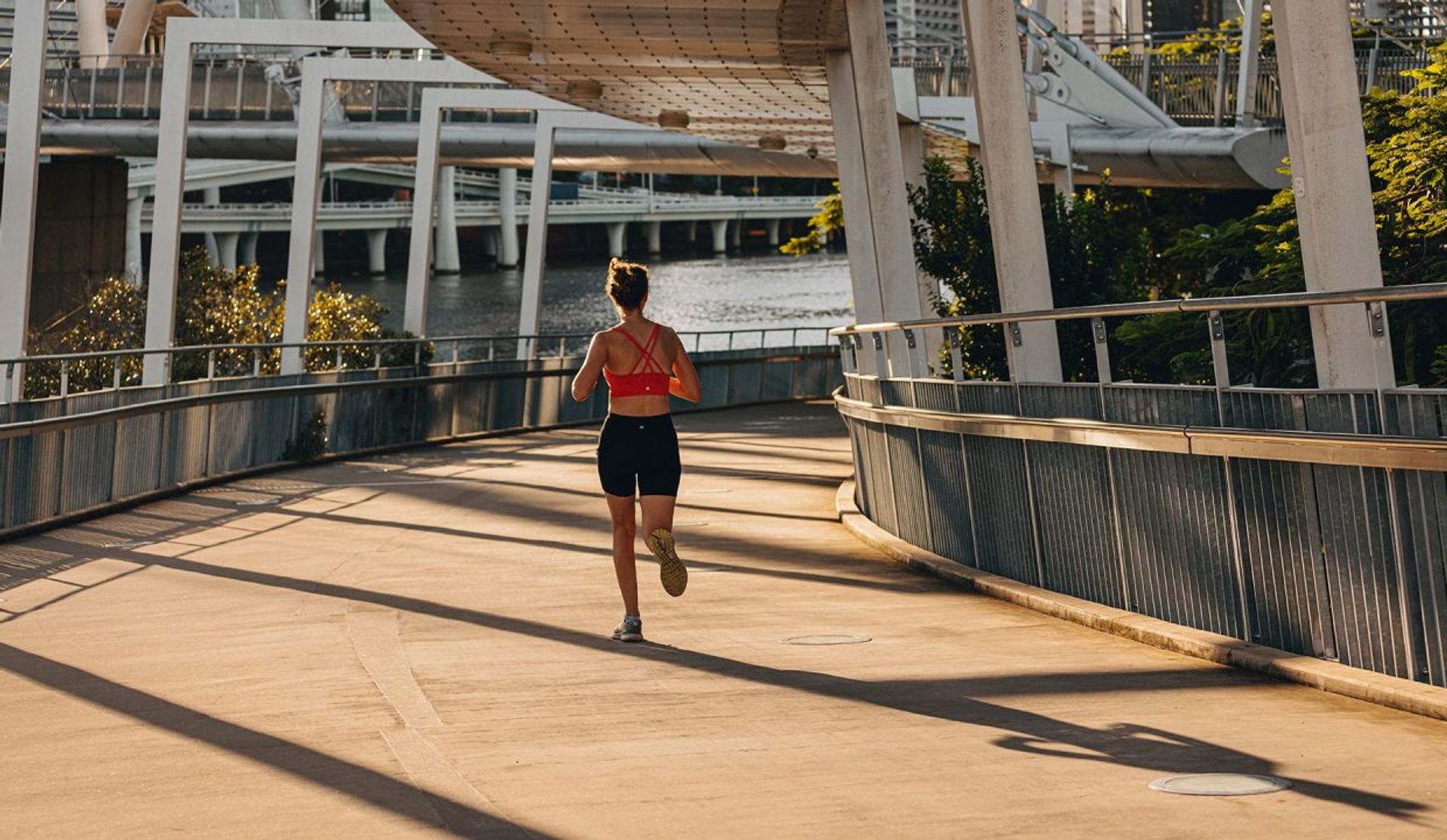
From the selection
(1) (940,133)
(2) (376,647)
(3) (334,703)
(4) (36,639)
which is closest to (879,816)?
(3) (334,703)

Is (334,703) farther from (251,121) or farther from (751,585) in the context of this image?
(251,121)

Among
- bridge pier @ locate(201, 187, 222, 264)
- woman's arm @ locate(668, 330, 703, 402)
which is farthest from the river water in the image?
woman's arm @ locate(668, 330, 703, 402)

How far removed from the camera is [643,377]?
34.2 feet

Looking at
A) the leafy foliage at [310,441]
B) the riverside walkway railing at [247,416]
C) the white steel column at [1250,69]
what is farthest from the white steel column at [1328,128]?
the white steel column at [1250,69]

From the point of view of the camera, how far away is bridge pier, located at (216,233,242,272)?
124 metres

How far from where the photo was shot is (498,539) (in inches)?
630

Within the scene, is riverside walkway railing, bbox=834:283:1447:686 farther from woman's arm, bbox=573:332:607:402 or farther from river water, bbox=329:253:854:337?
river water, bbox=329:253:854:337

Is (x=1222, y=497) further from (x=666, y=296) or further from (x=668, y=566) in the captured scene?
(x=666, y=296)

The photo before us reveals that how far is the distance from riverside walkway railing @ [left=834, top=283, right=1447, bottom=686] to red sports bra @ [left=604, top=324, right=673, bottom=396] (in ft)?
6.31

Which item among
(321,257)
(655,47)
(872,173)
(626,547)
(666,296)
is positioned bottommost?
(626,547)

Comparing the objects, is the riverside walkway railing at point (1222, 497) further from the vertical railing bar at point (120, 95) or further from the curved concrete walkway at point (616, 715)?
the vertical railing bar at point (120, 95)

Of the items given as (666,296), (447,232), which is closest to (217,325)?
(447,232)

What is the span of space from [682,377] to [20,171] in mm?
18602

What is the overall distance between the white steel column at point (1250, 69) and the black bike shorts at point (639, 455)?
28242 mm
